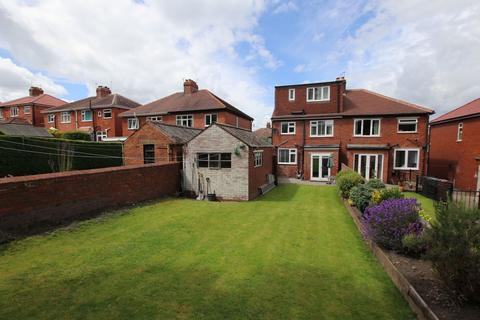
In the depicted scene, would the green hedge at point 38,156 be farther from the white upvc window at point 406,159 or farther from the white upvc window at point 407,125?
the white upvc window at point 407,125

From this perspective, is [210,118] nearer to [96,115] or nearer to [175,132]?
[175,132]

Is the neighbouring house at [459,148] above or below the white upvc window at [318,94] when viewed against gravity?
below

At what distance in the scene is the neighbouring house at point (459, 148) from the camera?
17391mm

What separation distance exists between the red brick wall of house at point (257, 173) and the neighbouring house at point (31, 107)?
42.7 m

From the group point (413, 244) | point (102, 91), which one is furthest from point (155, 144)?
point (102, 91)

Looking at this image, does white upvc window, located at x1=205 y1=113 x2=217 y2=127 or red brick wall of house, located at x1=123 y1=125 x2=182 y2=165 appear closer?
red brick wall of house, located at x1=123 y1=125 x2=182 y2=165

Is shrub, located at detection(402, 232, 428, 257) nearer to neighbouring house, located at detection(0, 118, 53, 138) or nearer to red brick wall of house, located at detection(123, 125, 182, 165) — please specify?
red brick wall of house, located at detection(123, 125, 182, 165)

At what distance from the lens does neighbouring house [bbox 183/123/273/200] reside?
45.0 feet

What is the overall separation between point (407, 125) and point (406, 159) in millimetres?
2853

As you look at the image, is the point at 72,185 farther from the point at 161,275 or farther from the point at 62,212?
the point at 161,275

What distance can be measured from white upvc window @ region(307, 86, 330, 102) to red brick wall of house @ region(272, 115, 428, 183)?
2432 millimetres

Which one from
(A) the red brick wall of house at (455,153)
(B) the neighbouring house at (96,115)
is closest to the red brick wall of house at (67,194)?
(A) the red brick wall of house at (455,153)

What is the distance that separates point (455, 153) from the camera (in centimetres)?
2008

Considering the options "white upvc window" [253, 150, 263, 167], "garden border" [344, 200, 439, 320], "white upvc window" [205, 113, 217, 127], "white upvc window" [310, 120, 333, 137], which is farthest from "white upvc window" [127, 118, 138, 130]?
"garden border" [344, 200, 439, 320]
